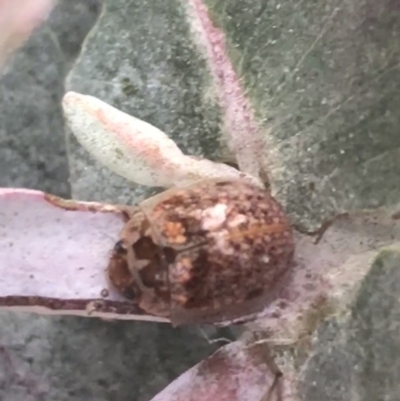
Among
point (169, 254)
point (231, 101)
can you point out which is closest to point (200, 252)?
point (169, 254)

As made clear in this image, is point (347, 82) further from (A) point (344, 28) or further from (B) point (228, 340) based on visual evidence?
(B) point (228, 340)

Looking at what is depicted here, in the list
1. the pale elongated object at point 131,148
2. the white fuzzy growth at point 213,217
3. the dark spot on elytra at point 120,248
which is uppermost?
the pale elongated object at point 131,148

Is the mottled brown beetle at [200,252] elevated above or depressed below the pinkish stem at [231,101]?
below

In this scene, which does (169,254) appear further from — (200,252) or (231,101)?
(231,101)

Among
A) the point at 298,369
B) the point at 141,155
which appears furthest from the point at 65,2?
the point at 298,369

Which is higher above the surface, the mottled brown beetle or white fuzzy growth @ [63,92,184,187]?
white fuzzy growth @ [63,92,184,187]
